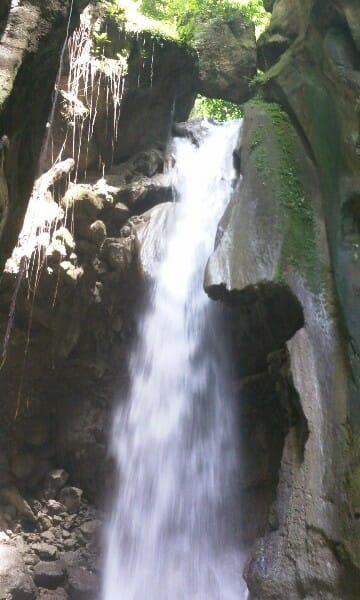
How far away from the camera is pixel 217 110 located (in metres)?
16.4

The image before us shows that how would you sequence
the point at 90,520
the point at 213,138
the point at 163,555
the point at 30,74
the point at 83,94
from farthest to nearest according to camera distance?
the point at 213,138
the point at 83,94
the point at 90,520
the point at 163,555
the point at 30,74

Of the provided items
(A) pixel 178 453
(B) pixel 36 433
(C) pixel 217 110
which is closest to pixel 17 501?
(B) pixel 36 433

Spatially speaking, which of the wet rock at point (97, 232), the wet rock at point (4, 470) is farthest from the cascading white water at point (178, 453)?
the wet rock at point (4, 470)

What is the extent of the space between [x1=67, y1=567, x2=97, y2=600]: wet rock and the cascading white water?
9.0 inches

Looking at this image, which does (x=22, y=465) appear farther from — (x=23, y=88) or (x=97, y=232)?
(x=23, y=88)

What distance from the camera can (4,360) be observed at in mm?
8312

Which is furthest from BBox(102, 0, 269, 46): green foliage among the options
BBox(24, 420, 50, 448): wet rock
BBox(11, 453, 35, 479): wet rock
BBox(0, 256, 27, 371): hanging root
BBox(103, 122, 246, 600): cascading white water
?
BBox(11, 453, 35, 479): wet rock

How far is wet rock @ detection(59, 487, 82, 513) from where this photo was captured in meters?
8.24

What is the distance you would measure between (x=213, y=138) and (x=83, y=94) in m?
3.54

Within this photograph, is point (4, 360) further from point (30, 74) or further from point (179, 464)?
point (30, 74)

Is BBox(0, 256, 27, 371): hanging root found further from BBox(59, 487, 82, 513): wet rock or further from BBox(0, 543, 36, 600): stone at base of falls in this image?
BBox(0, 543, 36, 600): stone at base of falls

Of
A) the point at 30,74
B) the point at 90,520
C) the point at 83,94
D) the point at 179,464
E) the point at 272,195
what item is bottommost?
the point at 90,520

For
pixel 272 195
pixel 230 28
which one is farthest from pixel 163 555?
pixel 230 28

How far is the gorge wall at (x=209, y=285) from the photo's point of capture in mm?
4523
